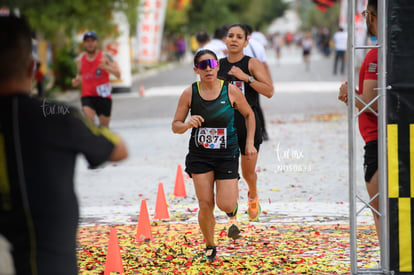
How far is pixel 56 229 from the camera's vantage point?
9.41 ft

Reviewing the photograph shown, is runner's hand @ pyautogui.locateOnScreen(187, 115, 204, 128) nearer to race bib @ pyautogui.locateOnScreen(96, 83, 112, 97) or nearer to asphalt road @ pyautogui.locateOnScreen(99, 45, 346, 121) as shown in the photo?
race bib @ pyautogui.locateOnScreen(96, 83, 112, 97)

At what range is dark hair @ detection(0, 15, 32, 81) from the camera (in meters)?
2.83

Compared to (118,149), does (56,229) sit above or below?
below

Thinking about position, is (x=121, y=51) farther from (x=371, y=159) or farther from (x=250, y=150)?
(x=371, y=159)

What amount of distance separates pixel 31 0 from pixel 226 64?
52.6 ft

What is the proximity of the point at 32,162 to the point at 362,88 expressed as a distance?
9.44 ft

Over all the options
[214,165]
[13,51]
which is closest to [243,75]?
[214,165]

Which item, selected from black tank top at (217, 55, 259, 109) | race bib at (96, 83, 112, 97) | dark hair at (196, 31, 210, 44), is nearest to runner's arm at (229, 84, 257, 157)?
black tank top at (217, 55, 259, 109)

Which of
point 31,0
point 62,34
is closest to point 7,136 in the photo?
point 31,0

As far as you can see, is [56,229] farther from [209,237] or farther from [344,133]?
[344,133]

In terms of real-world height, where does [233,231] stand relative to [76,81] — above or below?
below

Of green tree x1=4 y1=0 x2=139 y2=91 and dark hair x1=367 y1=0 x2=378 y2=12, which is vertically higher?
green tree x1=4 y1=0 x2=139 y2=91

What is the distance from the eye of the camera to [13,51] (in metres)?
2.84

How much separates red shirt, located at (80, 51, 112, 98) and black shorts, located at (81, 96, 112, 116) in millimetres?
66
